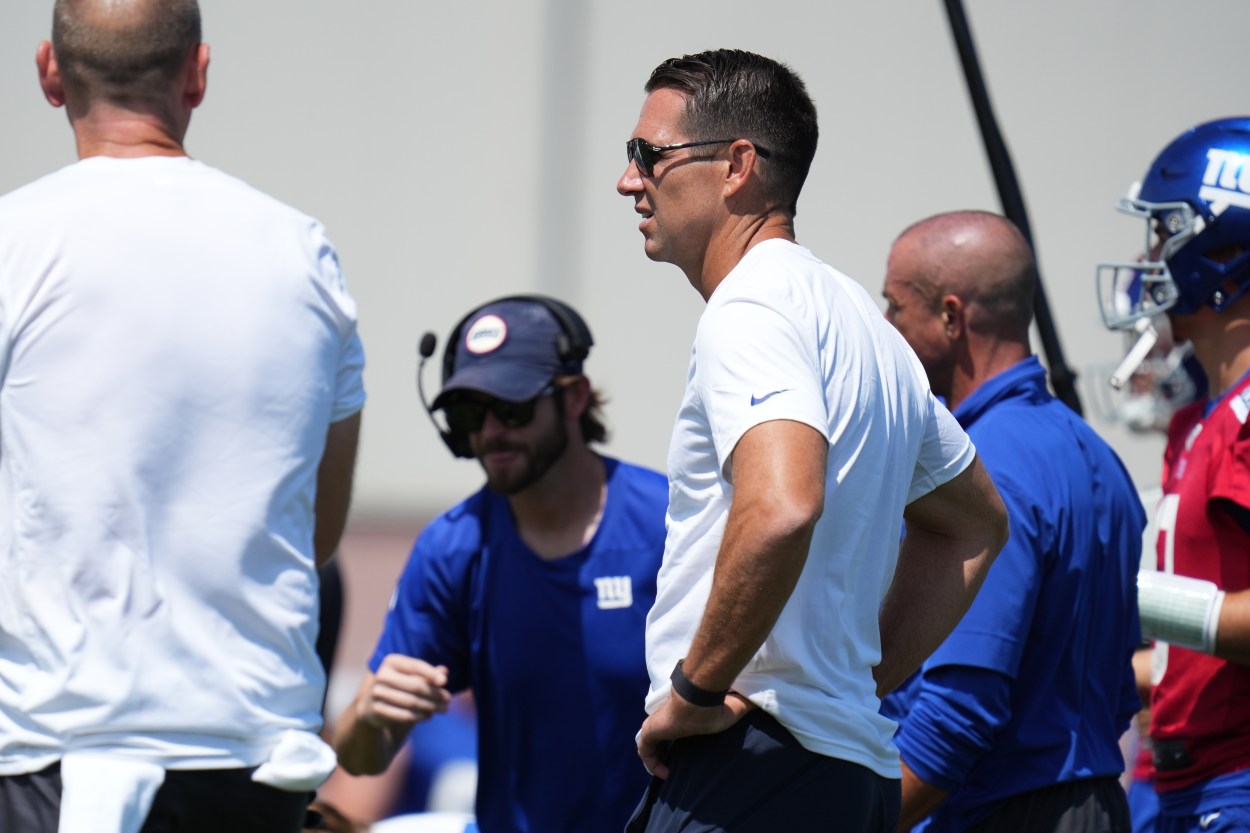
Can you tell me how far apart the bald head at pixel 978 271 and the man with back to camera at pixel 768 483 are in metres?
1.16

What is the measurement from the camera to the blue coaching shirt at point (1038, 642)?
309 cm

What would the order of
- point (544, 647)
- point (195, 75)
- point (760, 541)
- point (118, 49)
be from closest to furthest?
point (760, 541) → point (118, 49) → point (195, 75) → point (544, 647)

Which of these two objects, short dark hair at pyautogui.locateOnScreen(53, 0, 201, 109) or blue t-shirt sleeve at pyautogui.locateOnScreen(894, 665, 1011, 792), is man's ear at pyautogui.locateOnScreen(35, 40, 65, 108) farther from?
blue t-shirt sleeve at pyautogui.locateOnScreen(894, 665, 1011, 792)

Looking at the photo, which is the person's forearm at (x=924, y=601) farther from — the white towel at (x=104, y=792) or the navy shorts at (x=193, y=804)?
the white towel at (x=104, y=792)

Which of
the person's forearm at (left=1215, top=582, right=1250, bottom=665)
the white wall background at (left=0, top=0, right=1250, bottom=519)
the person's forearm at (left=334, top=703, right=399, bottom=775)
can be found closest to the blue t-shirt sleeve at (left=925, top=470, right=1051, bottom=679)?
the person's forearm at (left=1215, top=582, right=1250, bottom=665)

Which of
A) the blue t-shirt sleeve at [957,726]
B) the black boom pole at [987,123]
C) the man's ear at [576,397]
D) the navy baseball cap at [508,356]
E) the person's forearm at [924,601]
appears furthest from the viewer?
the black boom pole at [987,123]

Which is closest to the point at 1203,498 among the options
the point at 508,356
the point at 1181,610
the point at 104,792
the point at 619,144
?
the point at 1181,610

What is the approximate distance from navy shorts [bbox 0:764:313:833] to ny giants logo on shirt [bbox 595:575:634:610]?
1.30m

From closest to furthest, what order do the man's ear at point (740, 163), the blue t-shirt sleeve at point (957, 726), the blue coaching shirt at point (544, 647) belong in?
the man's ear at point (740, 163) < the blue t-shirt sleeve at point (957, 726) < the blue coaching shirt at point (544, 647)

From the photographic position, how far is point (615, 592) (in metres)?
3.81

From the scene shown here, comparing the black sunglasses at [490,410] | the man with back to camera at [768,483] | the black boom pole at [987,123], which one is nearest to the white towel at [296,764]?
the man with back to camera at [768,483]

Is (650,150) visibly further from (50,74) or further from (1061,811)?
(1061,811)

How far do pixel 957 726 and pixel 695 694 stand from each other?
110 centimetres

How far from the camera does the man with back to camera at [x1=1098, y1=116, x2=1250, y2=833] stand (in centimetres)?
321
